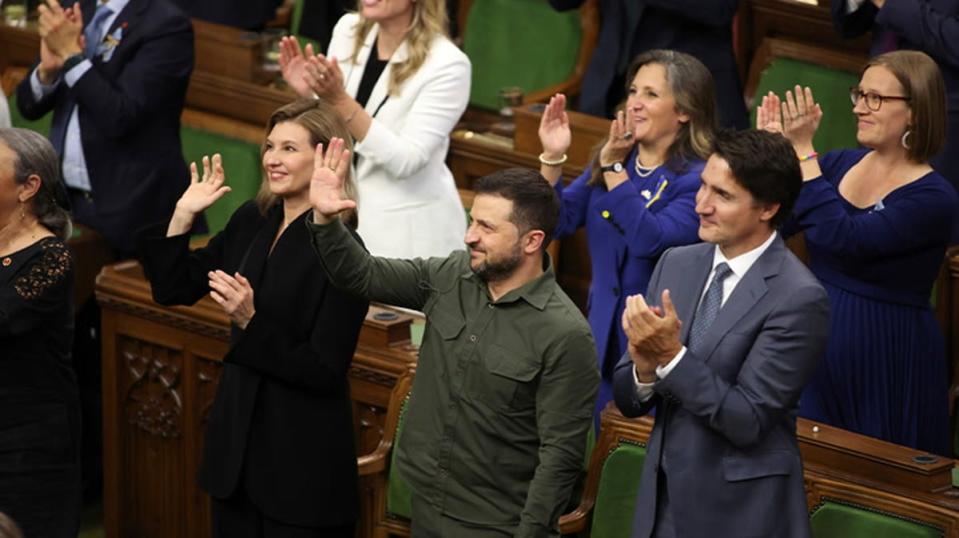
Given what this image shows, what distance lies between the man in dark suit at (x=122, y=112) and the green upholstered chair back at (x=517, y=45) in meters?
1.22

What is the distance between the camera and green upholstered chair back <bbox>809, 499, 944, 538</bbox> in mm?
3043

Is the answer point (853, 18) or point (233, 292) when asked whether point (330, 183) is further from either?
point (853, 18)

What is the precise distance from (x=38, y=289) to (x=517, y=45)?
2496mm

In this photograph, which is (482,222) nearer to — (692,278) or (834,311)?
(692,278)

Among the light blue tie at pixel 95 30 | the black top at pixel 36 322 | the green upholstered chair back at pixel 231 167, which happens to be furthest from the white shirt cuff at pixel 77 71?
the black top at pixel 36 322

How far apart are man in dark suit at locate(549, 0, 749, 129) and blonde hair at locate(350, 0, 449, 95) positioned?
2.29ft

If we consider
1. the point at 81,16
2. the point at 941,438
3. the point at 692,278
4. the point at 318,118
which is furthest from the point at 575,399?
the point at 81,16

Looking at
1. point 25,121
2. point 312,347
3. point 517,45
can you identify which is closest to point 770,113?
point 312,347

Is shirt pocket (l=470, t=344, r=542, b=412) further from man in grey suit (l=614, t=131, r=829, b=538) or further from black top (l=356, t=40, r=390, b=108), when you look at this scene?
black top (l=356, t=40, r=390, b=108)

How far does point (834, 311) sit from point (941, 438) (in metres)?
0.37

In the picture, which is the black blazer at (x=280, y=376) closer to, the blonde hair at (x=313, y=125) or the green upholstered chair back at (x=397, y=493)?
the blonde hair at (x=313, y=125)

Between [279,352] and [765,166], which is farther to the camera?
[279,352]

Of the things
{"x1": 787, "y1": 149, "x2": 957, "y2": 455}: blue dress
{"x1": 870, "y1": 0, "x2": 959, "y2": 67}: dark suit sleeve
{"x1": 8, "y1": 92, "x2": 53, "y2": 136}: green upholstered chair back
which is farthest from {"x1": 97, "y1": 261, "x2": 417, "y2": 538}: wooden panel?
{"x1": 870, "y1": 0, "x2": 959, "y2": 67}: dark suit sleeve

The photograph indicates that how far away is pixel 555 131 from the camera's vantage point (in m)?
3.66
